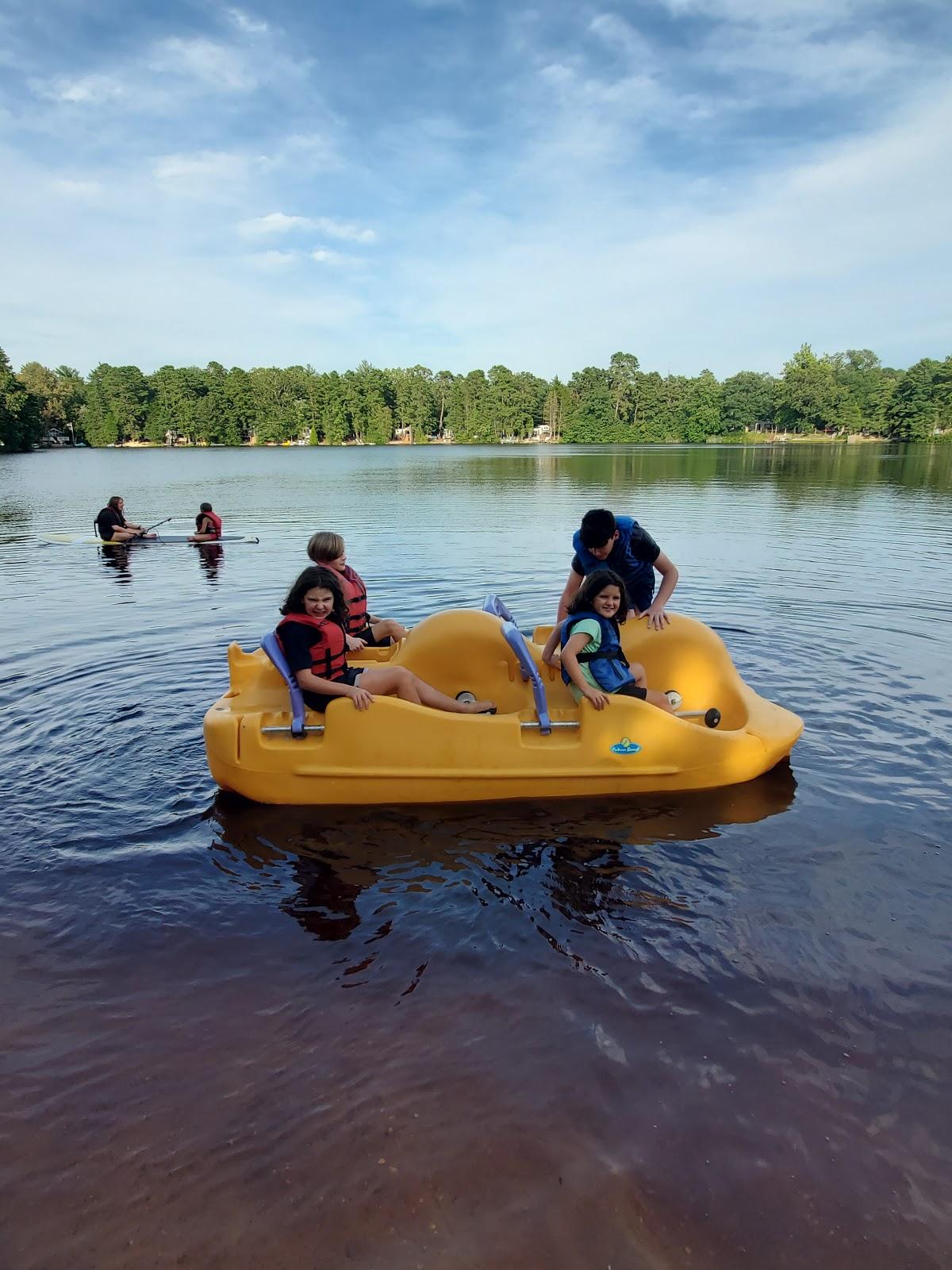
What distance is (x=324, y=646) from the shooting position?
447 centimetres

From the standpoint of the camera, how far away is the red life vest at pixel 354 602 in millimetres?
5750

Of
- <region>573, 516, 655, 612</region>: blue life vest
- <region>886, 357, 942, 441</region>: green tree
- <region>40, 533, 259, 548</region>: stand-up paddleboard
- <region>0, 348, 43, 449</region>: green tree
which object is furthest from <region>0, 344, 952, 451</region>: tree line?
<region>573, 516, 655, 612</region>: blue life vest

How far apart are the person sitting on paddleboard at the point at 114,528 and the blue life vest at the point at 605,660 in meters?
13.8

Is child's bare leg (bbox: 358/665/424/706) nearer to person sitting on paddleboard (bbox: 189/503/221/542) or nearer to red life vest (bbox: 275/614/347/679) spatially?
red life vest (bbox: 275/614/347/679)

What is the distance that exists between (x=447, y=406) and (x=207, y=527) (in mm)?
95165

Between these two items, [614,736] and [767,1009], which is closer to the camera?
[767,1009]

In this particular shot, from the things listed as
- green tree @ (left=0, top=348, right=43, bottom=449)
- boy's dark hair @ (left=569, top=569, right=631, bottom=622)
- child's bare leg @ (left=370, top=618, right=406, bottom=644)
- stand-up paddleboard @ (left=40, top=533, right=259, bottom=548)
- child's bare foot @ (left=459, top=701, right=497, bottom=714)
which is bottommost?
stand-up paddleboard @ (left=40, top=533, right=259, bottom=548)

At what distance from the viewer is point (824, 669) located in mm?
6891

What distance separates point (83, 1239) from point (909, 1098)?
259 centimetres

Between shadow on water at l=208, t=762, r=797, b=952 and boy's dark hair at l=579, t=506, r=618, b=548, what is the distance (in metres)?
1.69

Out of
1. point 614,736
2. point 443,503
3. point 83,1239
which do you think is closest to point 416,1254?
point 83,1239

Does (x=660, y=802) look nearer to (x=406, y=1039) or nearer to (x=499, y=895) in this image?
(x=499, y=895)

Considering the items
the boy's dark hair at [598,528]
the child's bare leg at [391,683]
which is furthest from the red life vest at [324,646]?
the boy's dark hair at [598,528]

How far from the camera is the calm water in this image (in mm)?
2180
